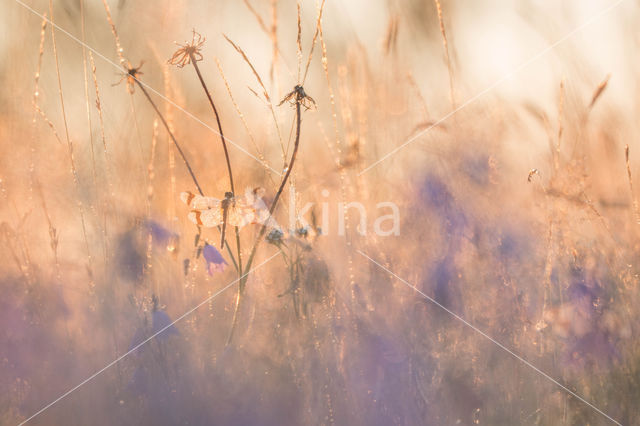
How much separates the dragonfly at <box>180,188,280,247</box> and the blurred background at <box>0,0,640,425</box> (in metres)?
0.02

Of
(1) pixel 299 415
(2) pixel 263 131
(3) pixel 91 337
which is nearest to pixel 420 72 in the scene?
(2) pixel 263 131

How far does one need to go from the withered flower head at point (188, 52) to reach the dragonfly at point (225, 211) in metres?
0.24

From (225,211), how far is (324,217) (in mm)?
173

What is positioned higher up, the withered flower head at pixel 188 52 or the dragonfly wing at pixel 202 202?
the withered flower head at pixel 188 52

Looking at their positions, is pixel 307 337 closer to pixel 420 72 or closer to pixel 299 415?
pixel 299 415

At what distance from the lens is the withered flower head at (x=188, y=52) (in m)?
0.74

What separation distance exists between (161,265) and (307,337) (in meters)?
0.28

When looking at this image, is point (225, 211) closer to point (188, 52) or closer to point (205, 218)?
point (205, 218)

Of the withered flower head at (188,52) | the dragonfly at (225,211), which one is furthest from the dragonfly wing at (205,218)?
the withered flower head at (188,52)

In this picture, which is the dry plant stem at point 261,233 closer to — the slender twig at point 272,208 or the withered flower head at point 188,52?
the slender twig at point 272,208

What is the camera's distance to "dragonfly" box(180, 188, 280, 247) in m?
0.70

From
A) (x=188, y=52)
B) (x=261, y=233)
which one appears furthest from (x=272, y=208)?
(x=188, y=52)

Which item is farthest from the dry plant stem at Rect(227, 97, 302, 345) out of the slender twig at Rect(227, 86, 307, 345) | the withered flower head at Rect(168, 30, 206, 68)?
the withered flower head at Rect(168, 30, 206, 68)

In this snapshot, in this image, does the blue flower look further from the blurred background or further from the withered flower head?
the withered flower head
